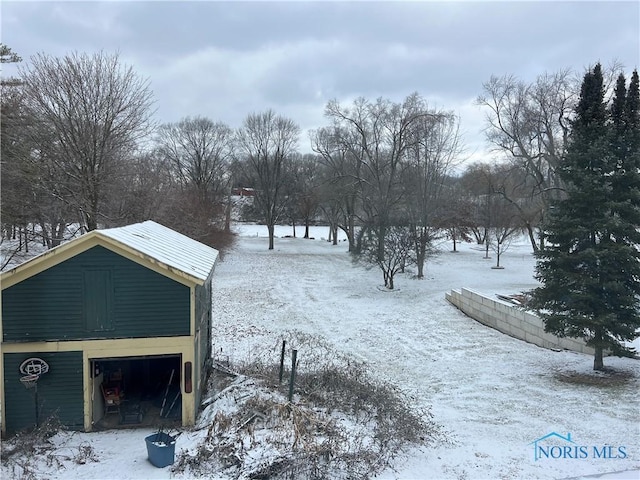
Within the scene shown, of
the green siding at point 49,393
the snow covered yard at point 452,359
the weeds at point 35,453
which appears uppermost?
the green siding at point 49,393

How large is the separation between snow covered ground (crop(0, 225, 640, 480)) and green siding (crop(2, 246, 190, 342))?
1.94 metres

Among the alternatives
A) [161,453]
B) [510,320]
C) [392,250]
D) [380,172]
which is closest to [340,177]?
[380,172]

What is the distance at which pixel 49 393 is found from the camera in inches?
347

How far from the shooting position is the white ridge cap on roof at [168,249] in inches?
362

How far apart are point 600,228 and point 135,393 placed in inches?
479

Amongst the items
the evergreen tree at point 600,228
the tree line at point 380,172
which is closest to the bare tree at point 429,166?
the tree line at point 380,172

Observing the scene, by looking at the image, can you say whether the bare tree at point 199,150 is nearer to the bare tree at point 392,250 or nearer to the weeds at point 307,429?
the bare tree at point 392,250

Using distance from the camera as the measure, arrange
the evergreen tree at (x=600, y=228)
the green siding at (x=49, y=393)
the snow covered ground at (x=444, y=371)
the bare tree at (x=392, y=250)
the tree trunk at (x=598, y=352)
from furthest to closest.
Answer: the bare tree at (x=392, y=250), the tree trunk at (x=598, y=352), the evergreen tree at (x=600, y=228), the green siding at (x=49, y=393), the snow covered ground at (x=444, y=371)

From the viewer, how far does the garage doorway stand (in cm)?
959

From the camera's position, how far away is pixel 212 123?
5559cm

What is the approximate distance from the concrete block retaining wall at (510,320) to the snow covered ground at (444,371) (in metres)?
0.47

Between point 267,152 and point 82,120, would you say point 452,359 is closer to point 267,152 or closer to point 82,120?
point 82,120

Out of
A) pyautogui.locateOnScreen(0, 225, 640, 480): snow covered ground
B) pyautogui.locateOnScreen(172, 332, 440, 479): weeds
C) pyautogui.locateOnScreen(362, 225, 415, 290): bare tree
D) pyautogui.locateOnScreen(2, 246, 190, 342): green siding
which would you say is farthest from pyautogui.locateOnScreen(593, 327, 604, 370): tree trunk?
pyautogui.locateOnScreen(362, 225, 415, 290): bare tree

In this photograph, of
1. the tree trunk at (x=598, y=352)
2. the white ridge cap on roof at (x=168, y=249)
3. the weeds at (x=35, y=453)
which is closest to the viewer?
the weeds at (x=35, y=453)
